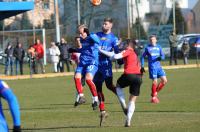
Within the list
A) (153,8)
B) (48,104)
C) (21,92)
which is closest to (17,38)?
(21,92)

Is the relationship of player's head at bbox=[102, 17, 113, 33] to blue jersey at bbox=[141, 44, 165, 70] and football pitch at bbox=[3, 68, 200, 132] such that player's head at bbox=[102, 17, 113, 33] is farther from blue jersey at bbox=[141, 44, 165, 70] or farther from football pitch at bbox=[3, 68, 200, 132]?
blue jersey at bbox=[141, 44, 165, 70]

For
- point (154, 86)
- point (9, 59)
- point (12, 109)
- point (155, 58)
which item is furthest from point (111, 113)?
point (9, 59)

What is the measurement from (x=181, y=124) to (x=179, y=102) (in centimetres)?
515

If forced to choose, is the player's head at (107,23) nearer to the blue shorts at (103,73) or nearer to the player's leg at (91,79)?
the blue shorts at (103,73)

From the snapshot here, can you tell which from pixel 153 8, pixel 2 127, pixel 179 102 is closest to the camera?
pixel 2 127

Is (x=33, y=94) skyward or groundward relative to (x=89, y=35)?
groundward

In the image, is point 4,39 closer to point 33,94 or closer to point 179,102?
point 33,94

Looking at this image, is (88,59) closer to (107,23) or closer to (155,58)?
(107,23)

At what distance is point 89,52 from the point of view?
15844 mm

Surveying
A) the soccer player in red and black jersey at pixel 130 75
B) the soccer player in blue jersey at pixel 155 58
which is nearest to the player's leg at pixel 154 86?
A: the soccer player in blue jersey at pixel 155 58

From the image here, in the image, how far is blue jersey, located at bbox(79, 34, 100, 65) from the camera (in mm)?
15320

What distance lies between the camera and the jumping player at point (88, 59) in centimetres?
1483

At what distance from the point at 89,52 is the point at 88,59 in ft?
0.55

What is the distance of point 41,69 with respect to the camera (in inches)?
1575
